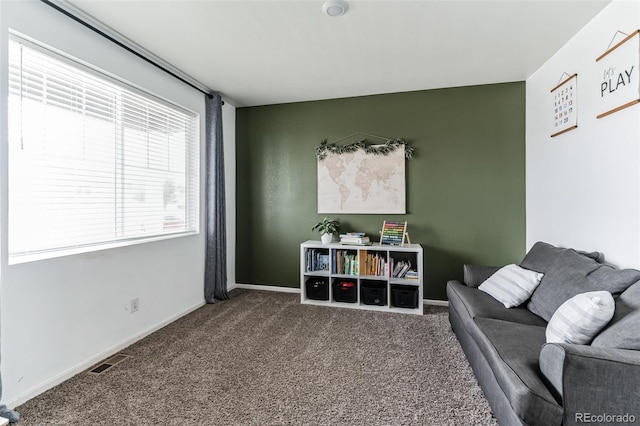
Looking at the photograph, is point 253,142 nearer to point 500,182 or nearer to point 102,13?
point 102,13

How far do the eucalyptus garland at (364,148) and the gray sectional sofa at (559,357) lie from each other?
6.40 ft

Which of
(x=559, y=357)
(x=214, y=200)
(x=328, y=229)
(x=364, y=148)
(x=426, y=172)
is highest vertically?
(x=364, y=148)

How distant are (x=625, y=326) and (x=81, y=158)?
332 cm

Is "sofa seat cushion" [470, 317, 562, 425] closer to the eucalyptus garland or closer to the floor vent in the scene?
the eucalyptus garland

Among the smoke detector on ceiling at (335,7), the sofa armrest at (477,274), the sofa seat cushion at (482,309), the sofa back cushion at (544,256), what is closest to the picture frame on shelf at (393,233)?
the sofa armrest at (477,274)

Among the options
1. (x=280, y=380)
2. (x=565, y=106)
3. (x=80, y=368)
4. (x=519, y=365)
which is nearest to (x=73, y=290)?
(x=80, y=368)

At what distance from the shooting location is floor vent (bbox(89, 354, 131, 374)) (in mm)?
2164

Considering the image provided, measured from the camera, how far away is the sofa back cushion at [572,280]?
164 cm

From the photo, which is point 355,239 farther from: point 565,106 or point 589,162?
point 565,106

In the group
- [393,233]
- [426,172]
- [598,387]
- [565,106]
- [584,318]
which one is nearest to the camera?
[598,387]

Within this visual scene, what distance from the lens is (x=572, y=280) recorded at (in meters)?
1.90

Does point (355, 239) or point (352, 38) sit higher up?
point (352, 38)

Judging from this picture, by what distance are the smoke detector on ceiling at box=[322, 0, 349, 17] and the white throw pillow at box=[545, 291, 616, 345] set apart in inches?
86.8

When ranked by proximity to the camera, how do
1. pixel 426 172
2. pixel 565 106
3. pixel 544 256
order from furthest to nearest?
pixel 426 172 → pixel 565 106 → pixel 544 256
